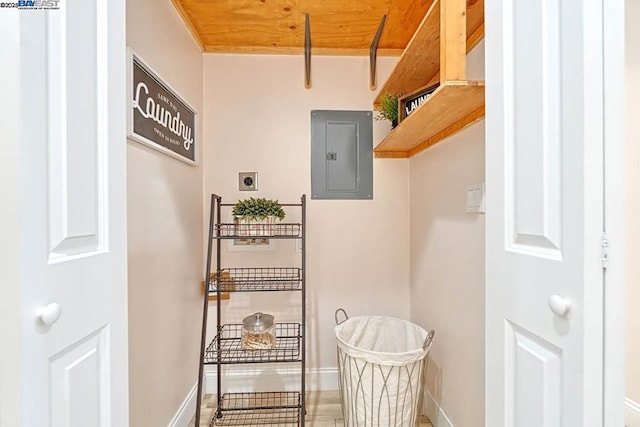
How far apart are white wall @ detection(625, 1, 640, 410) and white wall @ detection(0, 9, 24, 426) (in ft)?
3.45

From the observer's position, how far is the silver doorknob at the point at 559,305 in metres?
0.56

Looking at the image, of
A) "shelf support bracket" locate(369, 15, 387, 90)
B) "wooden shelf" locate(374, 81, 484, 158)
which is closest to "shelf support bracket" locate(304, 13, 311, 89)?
"shelf support bracket" locate(369, 15, 387, 90)

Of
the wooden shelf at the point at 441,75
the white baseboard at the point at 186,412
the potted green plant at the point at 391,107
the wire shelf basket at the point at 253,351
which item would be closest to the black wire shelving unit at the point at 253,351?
the wire shelf basket at the point at 253,351

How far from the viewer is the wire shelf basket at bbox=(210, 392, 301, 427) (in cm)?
168

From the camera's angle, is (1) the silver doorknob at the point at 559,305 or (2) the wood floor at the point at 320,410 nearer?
(1) the silver doorknob at the point at 559,305

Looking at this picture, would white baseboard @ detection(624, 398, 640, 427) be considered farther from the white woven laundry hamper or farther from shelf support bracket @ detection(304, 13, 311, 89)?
shelf support bracket @ detection(304, 13, 311, 89)

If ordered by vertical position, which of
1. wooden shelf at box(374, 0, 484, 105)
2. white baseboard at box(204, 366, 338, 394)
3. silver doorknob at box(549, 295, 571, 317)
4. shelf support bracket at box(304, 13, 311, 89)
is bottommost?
white baseboard at box(204, 366, 338, 394)

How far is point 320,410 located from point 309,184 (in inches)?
54.8

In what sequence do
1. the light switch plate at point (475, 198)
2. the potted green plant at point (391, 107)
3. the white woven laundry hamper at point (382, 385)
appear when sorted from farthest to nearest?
the potted green plant at point (391, 107), the white woven laundry hamper at point (382, 385), the light switch plate at point (475, 198)

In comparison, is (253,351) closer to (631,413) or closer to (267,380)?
(267,380)

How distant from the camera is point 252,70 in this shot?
1.97m

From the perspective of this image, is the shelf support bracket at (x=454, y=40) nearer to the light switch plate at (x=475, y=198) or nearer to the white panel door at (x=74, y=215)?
the light switch plate at (x=475, y=198)

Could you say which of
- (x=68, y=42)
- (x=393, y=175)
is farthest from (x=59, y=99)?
(x=393, y=175)

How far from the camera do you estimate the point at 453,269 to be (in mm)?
1445
